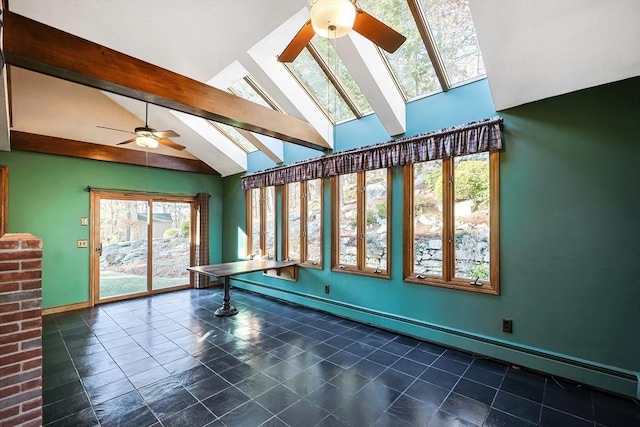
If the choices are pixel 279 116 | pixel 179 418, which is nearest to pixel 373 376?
pixel 179 418

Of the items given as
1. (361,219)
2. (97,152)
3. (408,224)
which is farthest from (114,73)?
(97,152)

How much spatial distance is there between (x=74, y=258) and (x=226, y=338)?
3464mm

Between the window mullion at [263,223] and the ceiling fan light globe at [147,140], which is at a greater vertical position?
the ceiling fan light globe at [147,140]

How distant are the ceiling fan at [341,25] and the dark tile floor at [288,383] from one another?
269 centimetres

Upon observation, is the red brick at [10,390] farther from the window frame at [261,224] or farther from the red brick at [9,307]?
the window frame at [261,224]

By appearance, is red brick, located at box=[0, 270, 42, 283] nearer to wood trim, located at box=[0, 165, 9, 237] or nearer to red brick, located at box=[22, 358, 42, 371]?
red brick, located at box=[22, 358, 42, 371]

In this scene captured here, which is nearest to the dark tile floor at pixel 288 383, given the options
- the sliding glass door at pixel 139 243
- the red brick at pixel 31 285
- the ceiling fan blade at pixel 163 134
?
the red brick at pixel 31 285

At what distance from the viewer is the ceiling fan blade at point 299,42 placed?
1.99 meters

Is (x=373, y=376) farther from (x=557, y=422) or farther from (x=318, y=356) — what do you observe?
(x=557, y=422)

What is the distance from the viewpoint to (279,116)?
3830 mm

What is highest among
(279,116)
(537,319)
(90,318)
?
(279,116)

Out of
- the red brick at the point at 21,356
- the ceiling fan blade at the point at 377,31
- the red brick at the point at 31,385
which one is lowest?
the red brick at the point at 31,385

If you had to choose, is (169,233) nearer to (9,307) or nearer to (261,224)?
(261,224)

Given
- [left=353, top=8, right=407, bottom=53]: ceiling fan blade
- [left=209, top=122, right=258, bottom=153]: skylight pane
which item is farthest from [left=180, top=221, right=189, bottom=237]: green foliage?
[left=353, top=8, right=407, bottom=53]: ceiling fan blade
